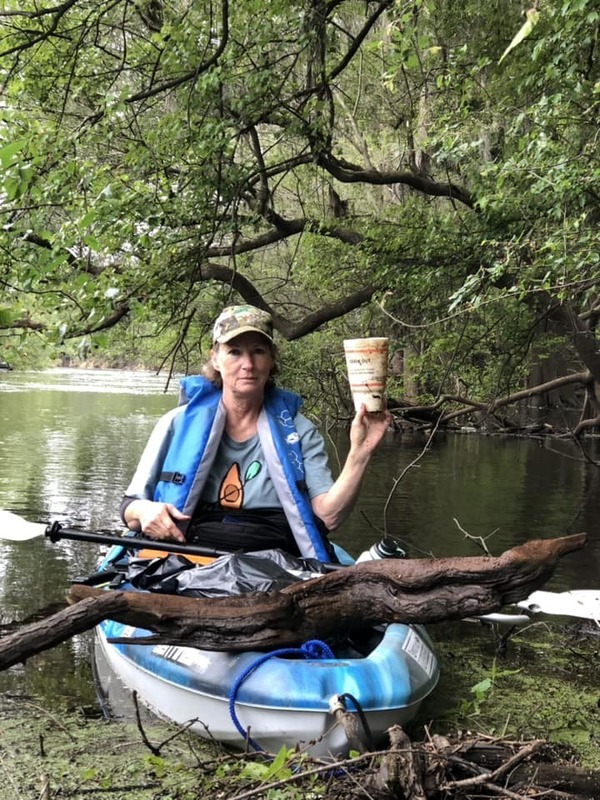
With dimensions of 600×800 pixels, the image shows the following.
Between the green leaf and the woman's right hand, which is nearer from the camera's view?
the green leaf

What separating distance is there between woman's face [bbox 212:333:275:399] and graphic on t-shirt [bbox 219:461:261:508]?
1.21 feet

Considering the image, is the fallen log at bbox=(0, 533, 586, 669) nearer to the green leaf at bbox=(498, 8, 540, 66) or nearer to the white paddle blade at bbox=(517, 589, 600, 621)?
the white paddle blade at bbox=(517, 589, 600, 621)

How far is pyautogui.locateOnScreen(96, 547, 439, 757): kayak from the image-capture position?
2.76 metres

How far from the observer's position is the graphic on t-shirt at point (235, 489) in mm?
3758

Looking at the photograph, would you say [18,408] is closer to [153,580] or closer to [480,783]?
[153,580]

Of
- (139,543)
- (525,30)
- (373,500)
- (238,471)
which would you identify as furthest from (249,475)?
(373,500)

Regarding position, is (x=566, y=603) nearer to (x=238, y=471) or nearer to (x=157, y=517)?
(x=238, y=471)

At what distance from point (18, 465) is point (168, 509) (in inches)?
405

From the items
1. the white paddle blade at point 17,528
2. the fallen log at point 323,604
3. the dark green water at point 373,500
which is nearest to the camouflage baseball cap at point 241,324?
the fallen log at point 323,604

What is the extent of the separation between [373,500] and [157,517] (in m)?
7.37

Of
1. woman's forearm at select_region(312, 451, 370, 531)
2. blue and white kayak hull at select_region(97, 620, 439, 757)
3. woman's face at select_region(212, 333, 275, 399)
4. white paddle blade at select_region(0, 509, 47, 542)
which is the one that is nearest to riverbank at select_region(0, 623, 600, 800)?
blue and white kayak hull at select_region(97, 620, 439, 757)

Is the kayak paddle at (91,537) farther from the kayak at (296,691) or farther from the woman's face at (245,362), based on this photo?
the woman's face at (245,362)

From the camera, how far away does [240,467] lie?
380 cm

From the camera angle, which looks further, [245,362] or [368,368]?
[245,362]
